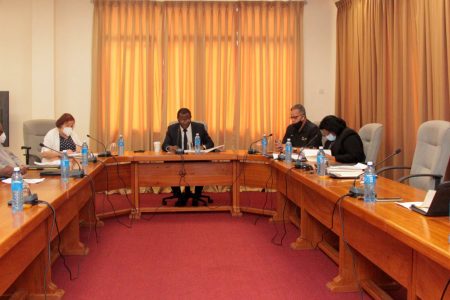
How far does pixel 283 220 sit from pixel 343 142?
43.5 inches

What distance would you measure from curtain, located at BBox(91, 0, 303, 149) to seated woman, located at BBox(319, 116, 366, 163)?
8.03 feet

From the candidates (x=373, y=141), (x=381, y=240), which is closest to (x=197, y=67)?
(x=373, y=141)

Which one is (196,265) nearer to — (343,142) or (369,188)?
(369,188)

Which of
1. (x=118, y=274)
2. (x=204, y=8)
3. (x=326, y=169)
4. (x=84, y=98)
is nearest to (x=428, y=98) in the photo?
(x=326, y=169)

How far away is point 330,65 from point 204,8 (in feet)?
6.68

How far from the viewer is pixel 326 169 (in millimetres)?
3439

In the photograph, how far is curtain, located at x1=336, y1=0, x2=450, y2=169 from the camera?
4.11m

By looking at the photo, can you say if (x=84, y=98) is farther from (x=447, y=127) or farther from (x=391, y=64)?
(x=447, y=127)

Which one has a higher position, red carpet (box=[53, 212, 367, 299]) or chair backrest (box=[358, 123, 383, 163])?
chair backrest (box=[358, 123, 383, 163])

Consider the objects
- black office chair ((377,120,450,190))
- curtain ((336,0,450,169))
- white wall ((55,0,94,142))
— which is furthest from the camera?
white wall ((55,0,94,142))

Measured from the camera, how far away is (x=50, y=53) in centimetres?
655

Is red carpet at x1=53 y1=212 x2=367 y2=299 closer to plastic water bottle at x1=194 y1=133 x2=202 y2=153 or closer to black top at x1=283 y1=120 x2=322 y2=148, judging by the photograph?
plastic water bottle at x1=194 y1=133 x2=202 y2=153

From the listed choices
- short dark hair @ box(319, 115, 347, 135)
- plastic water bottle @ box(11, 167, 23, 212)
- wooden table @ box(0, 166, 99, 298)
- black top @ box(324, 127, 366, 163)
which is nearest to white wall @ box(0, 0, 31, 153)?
wooden table @ box(0, 166, 99, 298)

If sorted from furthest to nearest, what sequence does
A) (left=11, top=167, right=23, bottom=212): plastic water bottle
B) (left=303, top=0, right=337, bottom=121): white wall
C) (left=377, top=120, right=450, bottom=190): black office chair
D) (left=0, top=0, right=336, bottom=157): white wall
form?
(left=303, top=0, right=337, bottom=121): white wall < (left=0, top=0, right=336, bottom=157): white wall < (left=377, top=120, right=450, bottom=190): black office chair < (left=11, top=167, right=23, bottom=212): plastic water bottle
